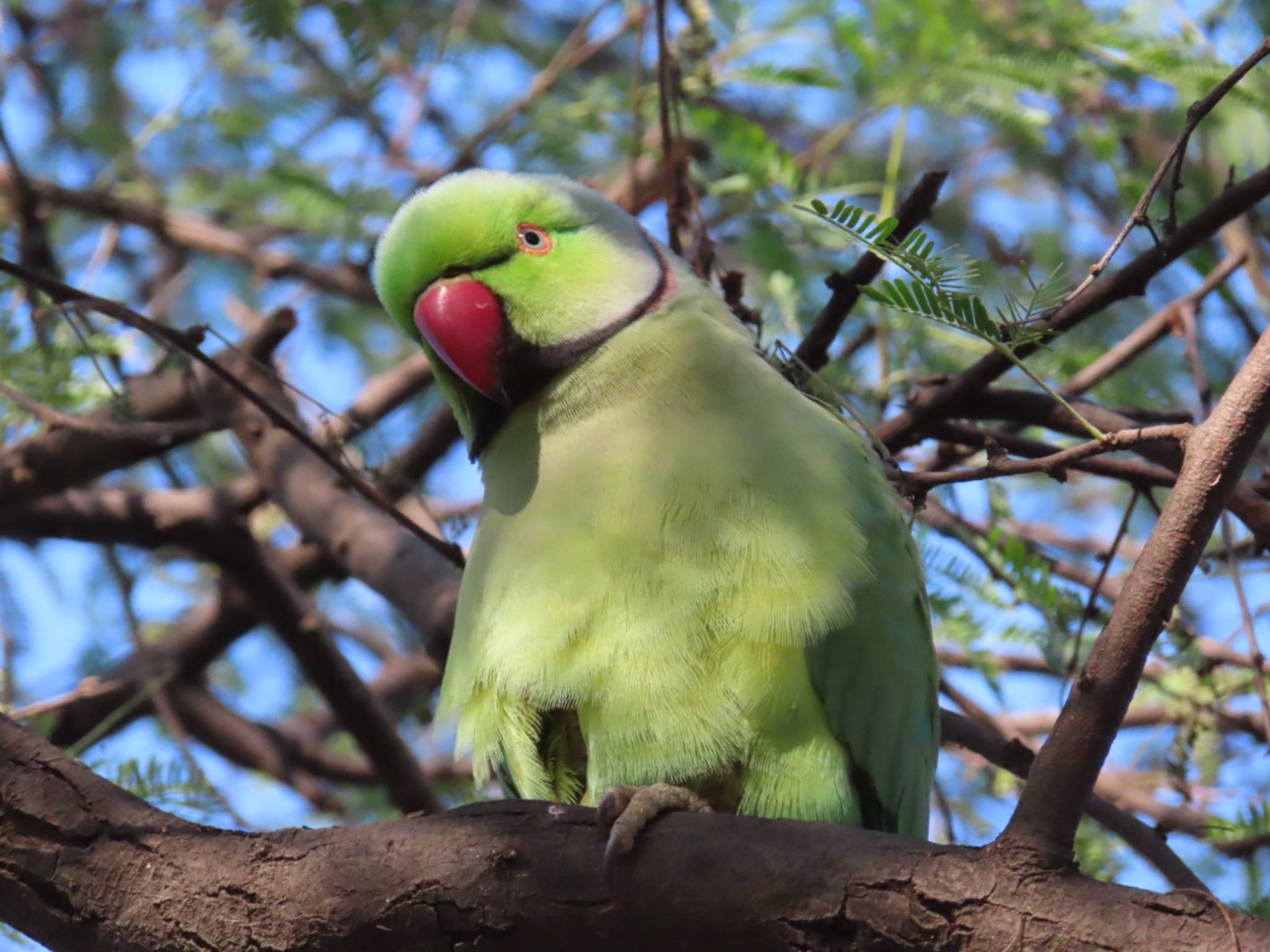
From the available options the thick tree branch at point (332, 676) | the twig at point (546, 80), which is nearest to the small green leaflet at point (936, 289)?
the thick tree branch at point (332, 676)

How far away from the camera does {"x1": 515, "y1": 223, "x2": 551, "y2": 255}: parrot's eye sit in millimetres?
2844

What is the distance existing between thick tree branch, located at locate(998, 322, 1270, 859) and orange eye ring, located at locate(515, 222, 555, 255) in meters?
1.60

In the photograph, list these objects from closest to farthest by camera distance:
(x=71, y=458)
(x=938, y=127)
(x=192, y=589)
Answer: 1. (x=71, y=458)
2. (x=192, y=589)
3. (x=938, y=127)

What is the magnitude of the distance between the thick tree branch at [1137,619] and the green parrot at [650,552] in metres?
0.56

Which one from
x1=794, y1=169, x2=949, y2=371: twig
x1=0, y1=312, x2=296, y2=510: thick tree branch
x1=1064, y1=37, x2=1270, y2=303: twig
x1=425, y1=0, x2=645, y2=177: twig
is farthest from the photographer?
x1=425, y1=0, x2=645, y2=177: twig

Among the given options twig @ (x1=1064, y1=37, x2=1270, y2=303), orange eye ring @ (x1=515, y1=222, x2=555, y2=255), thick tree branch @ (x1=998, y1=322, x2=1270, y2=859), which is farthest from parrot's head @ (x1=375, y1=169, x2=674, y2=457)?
thick tree branch @ (x1=998, y1=322, x2=1270, y2=859)

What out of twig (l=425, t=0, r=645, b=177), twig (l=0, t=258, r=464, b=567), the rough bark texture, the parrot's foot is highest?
twig (l=425, t=0, r=645, b=177)

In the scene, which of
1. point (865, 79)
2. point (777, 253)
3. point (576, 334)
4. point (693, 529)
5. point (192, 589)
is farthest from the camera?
point (192, 589)

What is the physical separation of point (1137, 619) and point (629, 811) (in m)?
0.72

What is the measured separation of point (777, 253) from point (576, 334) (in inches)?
48.5

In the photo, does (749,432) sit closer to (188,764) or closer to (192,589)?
(188,764)

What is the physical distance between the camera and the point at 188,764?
119 inches

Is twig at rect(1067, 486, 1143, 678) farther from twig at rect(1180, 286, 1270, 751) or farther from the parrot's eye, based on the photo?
the parrot's eye

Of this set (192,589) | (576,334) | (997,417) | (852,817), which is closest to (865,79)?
(997,417)
